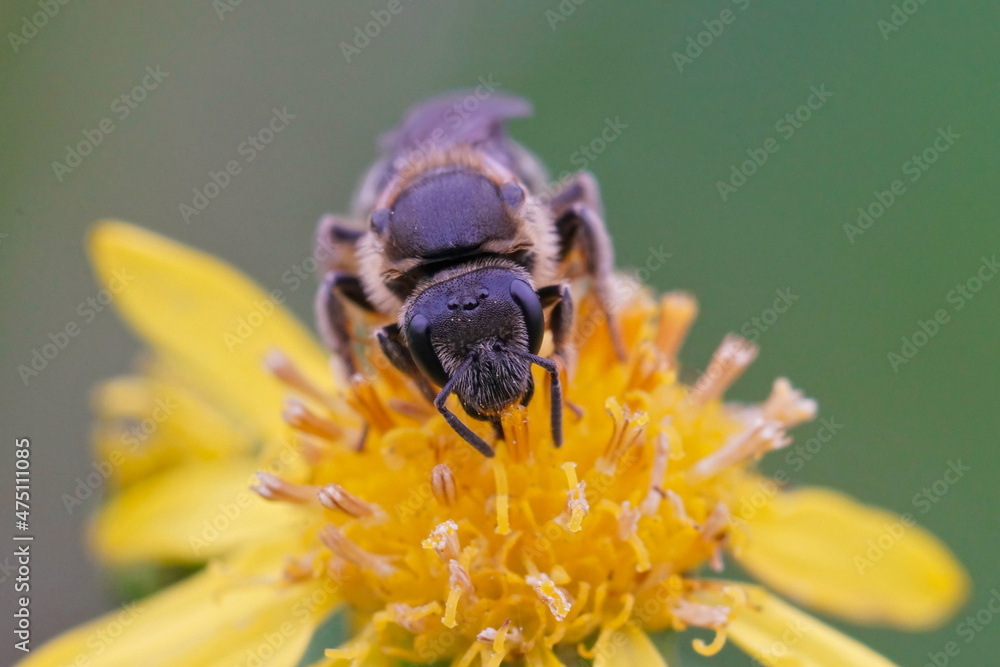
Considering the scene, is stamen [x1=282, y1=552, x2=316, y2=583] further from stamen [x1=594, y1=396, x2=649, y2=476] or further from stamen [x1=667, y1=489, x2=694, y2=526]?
stamen [x1=667, y1=489, x2=694, y2=526]

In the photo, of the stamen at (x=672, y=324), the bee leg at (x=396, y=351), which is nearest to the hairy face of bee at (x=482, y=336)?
the bee leg at (x=396, y=351)

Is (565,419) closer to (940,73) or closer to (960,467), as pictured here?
(960,467)

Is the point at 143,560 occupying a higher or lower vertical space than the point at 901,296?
lower

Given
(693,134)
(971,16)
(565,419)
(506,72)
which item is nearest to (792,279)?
(693,134)

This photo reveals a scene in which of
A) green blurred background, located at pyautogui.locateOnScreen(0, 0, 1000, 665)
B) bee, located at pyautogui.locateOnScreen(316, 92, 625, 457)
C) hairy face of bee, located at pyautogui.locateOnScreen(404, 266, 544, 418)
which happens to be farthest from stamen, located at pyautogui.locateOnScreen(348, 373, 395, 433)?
green blurred background, located at pyautogui.locateOnScreen(0, 0, 1000, 665)

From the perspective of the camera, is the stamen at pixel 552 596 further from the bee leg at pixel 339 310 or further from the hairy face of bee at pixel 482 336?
the bee leg at pixel 339 310

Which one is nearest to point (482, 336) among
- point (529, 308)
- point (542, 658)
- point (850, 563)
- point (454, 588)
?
point (529, 308)

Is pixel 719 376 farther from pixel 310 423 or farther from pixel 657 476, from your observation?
pixel 310 423
